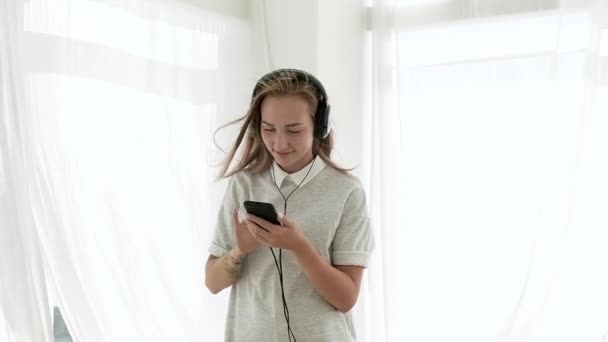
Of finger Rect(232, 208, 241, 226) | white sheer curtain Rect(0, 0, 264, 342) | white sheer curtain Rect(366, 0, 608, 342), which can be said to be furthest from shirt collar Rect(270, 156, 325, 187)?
white sheer curtain Rect(366, 0, 608, 342)

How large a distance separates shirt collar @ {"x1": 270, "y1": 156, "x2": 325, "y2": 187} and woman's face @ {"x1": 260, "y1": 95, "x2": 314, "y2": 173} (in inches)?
1.3

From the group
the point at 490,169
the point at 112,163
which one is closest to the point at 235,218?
the point at 112,163

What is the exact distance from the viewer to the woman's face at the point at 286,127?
1583 mm

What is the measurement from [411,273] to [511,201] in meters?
0.41

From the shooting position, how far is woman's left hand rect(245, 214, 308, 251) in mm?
1494

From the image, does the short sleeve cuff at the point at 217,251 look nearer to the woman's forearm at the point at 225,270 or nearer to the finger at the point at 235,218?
the woman's forearm at the point at 225,270

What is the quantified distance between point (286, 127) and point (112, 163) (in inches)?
31.7

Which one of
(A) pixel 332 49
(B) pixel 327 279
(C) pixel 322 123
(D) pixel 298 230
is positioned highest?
(A) pixel 332 49

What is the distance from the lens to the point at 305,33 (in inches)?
107

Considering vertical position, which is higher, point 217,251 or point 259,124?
point 259,124

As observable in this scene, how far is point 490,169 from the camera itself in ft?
8.23

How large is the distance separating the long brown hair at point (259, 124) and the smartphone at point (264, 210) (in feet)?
0.64

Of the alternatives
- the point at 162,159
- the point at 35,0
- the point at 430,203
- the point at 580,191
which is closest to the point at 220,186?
the point at 162,159

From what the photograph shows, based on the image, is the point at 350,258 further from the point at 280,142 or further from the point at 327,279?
the point at 280,142
